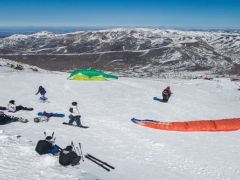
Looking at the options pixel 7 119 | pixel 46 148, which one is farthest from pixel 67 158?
pixel 7 119

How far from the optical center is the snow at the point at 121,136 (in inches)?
616

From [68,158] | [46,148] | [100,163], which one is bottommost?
[100,163]

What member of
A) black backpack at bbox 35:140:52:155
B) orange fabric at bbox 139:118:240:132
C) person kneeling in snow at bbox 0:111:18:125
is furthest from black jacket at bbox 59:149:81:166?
orange fabric at bbox 139:118:240:132

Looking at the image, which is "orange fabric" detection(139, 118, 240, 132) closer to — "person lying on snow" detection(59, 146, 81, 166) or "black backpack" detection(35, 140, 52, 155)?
"black backpack" detection(35, 140, 52, 155)

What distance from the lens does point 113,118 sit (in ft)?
84.8

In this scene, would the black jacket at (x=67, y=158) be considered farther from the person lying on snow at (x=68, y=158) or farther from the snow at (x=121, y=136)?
the snow at (x=121, y=136)

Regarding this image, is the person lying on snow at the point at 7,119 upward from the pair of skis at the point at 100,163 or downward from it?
upward

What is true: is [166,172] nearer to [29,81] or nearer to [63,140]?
[63,140]

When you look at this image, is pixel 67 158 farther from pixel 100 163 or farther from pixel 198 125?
pixel 198 125

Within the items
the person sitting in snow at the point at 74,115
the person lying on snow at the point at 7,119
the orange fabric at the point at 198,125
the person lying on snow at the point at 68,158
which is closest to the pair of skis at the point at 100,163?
the person lying on snow at the point at 68,158

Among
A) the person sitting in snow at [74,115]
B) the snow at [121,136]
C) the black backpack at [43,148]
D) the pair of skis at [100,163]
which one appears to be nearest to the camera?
the snow at [121,136]

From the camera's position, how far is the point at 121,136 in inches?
852

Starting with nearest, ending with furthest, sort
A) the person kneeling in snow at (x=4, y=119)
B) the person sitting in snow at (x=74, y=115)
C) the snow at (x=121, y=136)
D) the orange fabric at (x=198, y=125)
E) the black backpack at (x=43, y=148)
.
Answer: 1. the snow at (x=121, y=136)
2. the black backpack at (x=43, y=148)
3. the person kneeling in snow at (x=4, y=119)
4. the person sitting in snow at (x=74, y=115)
5. the orange fabric at (x=198, y=125)

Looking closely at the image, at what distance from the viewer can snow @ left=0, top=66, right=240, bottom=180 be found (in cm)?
1565
